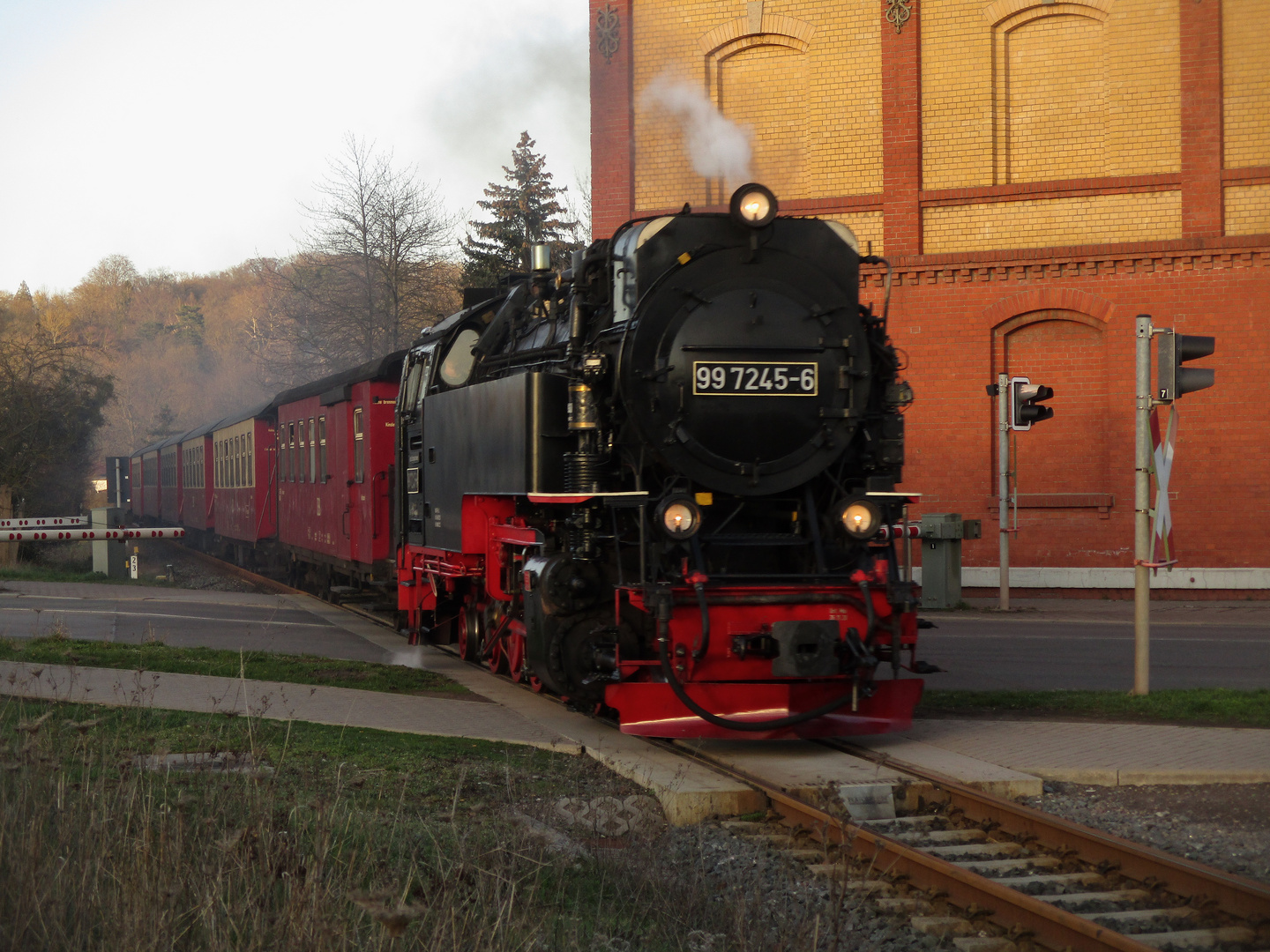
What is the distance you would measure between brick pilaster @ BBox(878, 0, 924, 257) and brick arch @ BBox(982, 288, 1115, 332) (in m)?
1.47

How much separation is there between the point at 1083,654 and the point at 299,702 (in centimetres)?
744

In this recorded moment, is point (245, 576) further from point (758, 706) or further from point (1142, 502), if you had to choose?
point (758, 706)

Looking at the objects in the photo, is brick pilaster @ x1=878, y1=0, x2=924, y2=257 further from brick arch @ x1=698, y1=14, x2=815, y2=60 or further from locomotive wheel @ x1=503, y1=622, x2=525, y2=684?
locomotive wheel @ x1=503, y1=622, x2=525, y2=684

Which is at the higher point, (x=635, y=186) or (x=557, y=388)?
→ (x=635, y=186)

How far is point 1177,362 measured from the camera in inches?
354

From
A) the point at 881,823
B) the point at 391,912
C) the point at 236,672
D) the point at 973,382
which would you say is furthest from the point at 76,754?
the point at 973,382

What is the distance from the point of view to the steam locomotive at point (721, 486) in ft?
23.0

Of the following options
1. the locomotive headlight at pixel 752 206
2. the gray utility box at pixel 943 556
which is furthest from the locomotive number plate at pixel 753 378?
the gray utility box at pixel 943 556

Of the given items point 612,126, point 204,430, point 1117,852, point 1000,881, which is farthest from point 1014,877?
point 204,430

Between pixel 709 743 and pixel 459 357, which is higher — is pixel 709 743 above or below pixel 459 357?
below

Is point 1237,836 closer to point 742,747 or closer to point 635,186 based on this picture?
point 742,747

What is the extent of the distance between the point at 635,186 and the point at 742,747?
13838 millimetres

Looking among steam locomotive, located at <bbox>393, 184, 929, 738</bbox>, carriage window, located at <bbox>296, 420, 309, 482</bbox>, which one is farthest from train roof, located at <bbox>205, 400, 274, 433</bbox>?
steam locomotive, located at <bbox>393, 184, 929, 738</bbox>

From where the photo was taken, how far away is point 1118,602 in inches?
697
